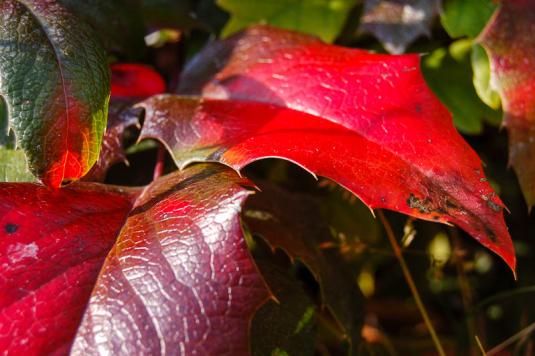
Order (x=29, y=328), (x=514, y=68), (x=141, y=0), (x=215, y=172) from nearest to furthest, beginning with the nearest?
(x=29, y=328), (x=215, y=172), (x=514, y=68), (x=141, y=0)

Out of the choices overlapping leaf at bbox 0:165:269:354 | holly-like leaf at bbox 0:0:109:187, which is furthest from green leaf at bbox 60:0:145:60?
overlapping leaf at bbox 0:165:269:354

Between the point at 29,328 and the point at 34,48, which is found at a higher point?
the point at 34,48

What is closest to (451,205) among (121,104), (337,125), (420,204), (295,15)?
(420,204)

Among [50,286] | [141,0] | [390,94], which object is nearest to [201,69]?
[141,0]

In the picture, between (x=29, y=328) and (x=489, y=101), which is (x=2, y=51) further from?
(x=489, y=101)

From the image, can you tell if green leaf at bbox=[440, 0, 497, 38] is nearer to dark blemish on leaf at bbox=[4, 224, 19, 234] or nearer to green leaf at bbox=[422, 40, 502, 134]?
green leaf at bbox=[422, 40, 502, 134]
